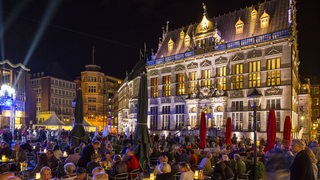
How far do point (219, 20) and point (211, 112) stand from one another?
43.5ft

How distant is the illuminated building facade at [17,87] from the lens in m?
67.0

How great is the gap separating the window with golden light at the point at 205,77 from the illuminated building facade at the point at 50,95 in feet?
168

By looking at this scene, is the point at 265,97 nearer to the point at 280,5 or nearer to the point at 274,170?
the point at 280,5

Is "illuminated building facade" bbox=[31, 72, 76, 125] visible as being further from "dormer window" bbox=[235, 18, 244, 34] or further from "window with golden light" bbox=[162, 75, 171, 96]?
"dormer window" bbox=[235, 18, 244, 34]

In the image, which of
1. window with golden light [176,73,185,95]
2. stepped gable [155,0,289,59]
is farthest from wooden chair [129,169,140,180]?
window with golden light [176,73,185,95]

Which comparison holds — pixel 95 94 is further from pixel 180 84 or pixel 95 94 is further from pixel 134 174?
pixel 134 174

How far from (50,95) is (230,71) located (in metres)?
59.0

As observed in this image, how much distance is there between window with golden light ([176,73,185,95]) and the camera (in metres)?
41.3

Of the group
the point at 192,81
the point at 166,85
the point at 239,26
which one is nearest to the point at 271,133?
the point at 192,81

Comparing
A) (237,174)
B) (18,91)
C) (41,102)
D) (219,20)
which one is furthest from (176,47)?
(41,102)

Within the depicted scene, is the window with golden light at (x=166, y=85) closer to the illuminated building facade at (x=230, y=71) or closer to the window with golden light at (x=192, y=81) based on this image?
the illuminated building facade at (x=230, y=71)

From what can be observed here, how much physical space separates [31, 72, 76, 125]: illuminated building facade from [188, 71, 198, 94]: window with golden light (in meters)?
48.9

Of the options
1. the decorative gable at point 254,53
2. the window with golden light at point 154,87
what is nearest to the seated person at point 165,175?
the decorative gable at point 254,53

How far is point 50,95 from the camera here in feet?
267
